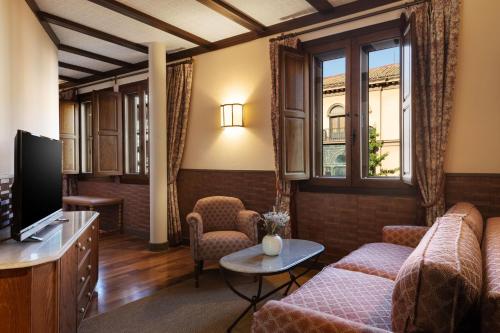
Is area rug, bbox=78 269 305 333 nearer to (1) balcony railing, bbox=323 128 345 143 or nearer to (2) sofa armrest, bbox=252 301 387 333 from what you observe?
(2) sofa armrest, bbox=252 301 387 333

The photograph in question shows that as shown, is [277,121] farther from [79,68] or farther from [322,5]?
[79,68]

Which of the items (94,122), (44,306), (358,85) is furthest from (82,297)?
(94,122)

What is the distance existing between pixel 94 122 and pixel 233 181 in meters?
2.96

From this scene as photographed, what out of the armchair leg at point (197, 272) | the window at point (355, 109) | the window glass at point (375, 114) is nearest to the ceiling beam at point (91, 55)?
the window at point (355, 109)

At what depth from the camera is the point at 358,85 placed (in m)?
3.66

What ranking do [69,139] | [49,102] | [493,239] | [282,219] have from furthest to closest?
[69,139] < [49,102] < [282,219] < [493,239]

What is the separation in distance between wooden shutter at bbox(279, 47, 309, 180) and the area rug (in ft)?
4.04

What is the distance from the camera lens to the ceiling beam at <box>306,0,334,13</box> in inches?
138

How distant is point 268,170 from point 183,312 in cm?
202

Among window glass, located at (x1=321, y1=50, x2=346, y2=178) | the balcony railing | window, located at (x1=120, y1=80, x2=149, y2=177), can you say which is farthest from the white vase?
window, located at (x1=120, y1=80, x2=149, y2=177)

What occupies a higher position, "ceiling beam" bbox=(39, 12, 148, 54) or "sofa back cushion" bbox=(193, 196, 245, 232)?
"ceiling beam" bbox=(39, 12, 148, 54)

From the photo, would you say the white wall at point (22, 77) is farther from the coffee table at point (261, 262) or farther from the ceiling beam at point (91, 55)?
the coffee table at point (261, 262)

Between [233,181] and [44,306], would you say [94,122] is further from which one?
[44,306]

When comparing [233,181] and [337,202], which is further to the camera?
[233,181]
